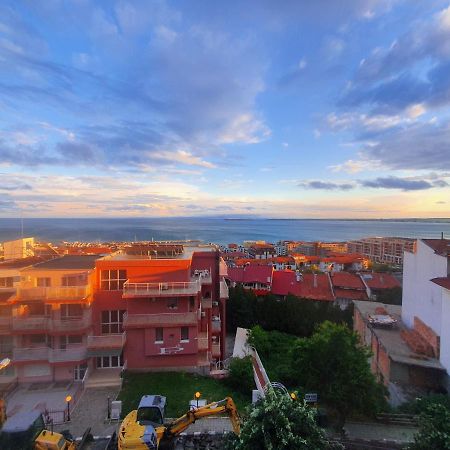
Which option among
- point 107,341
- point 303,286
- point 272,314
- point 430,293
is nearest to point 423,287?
point 430,293

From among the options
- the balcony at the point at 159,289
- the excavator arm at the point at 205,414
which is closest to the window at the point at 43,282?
the balcony at the point at 159,289

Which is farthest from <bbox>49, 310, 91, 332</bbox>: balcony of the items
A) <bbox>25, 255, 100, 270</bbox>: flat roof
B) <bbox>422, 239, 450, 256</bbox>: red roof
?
<bbox>422, 239, 450, 256</bbox>: red roof

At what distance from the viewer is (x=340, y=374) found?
1044cm

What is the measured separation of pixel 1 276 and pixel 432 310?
67.4 ft

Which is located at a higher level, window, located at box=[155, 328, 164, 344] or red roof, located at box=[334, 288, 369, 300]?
window, located at box=[155, 328, 164, 344]

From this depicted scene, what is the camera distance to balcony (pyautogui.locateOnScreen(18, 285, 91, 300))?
13.5 metres

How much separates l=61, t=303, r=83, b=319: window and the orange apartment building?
0.04 meters

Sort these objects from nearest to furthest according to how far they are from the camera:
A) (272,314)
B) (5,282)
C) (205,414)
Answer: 1. (205,414)
2. (5,282)
3. (272,314)

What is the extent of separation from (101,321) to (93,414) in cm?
397

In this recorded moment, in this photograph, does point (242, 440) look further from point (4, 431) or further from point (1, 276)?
point (1, 276)

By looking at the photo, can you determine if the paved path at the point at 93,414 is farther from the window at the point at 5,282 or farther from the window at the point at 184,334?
the window at the point at 5,282

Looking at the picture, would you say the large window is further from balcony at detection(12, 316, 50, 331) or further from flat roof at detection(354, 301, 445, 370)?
flat roof at detection(354, 301, 445, 370)

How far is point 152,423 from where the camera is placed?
30.2ft

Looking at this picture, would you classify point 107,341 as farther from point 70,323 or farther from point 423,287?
point 423,287
